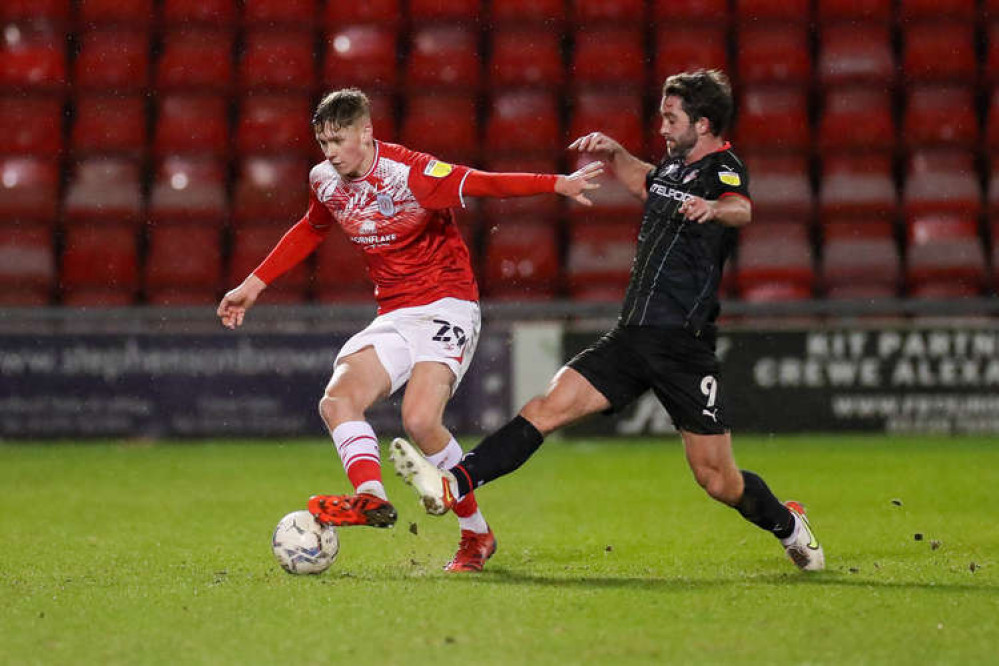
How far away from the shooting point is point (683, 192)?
5.41 metres

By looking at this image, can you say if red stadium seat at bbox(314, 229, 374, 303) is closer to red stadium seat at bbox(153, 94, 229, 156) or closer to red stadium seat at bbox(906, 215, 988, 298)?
red stadium seat at bbox(153, 94, 229, 156)

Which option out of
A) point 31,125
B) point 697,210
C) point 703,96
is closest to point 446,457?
point 697,210

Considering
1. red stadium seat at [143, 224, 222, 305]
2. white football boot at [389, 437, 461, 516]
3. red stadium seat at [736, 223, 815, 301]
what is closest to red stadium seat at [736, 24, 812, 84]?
red stadium seat at [736, 223, 815, 301]

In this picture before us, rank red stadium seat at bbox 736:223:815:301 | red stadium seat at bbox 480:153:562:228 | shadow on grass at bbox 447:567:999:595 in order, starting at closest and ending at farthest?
shadow on grass at bbox 447:567:999:595 → red stadium seat at bbox 736:223:815:301 → red stadium seat at bbox 480:153:562:228

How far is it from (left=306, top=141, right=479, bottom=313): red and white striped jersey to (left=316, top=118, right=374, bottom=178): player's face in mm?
76

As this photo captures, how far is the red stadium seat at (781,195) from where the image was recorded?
11547mm

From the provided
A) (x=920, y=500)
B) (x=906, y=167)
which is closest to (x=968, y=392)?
(x=906, y=167)

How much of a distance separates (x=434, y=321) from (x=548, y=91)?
261 inches

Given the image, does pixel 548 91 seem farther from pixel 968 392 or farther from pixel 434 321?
pixel 434 321

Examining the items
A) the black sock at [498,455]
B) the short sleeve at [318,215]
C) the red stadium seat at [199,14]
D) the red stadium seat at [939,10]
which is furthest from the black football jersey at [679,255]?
the red stadium seat at [199,14]

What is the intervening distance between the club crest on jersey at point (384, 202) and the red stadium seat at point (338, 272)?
5.48 m

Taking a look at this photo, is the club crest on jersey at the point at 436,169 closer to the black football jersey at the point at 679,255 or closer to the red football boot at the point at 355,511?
the black football jersey at the point at 679,255

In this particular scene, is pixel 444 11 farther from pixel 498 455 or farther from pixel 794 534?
pixel 794 534

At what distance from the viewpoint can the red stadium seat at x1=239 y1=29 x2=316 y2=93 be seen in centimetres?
1202
